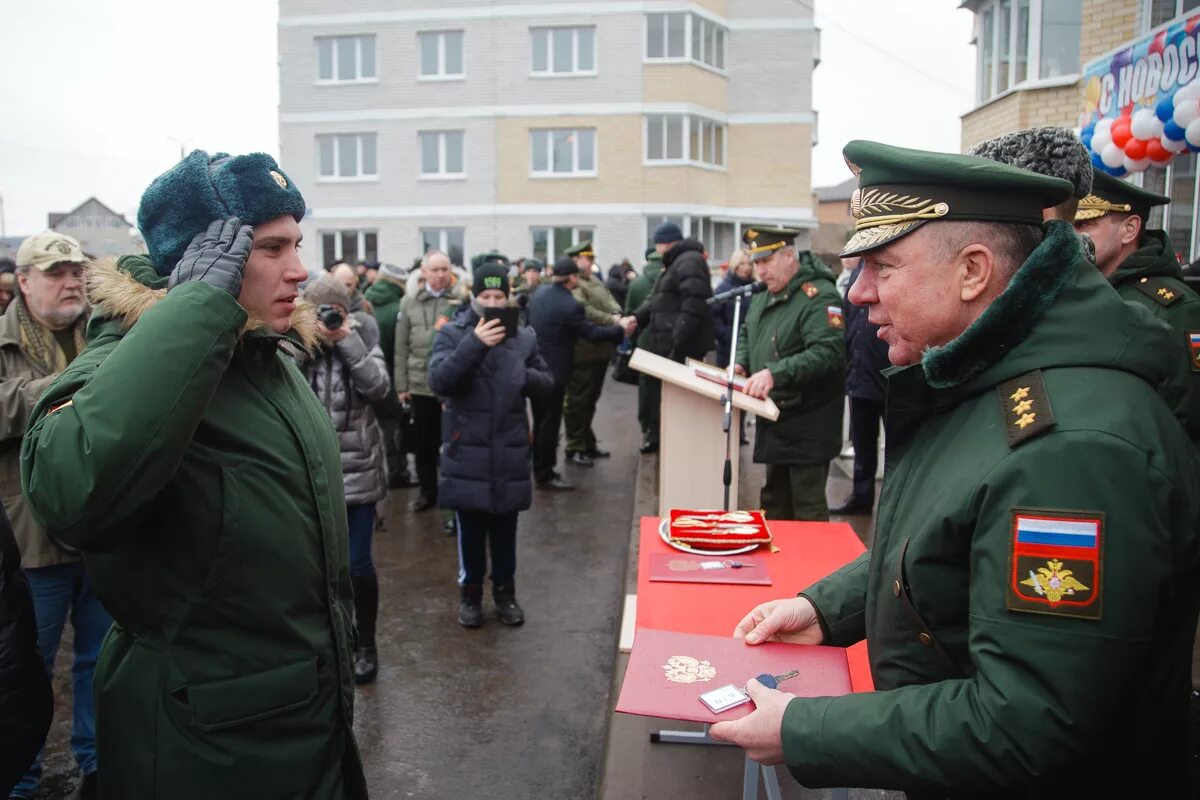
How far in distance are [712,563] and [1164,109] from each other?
6095 millimetres

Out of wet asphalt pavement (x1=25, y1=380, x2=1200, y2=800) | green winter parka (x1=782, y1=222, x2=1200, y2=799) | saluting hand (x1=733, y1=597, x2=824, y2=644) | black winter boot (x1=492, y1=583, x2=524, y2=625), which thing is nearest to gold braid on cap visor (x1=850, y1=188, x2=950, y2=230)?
green winter parka (x1=782, y1=222, x2=1200, y2=799)

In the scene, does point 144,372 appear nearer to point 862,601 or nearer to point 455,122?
point 862,601

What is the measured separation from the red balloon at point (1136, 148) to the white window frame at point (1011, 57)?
5.03 metres

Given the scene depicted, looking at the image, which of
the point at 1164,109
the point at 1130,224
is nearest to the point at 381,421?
the point at 1130,224

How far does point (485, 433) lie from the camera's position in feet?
17.8

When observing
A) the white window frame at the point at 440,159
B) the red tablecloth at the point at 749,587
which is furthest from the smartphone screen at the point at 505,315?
the white window frame at the point at 440,159

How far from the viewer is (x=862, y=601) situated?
215 cm

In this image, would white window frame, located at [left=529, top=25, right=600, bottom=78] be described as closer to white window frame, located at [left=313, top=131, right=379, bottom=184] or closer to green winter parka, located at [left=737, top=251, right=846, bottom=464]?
white window frame, located at [left=313, top=131, right=379, bottom=184]

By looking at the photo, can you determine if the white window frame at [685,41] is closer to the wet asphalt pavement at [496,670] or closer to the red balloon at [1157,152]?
the red balloon at [1157,152]

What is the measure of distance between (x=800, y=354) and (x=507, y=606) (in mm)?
2392

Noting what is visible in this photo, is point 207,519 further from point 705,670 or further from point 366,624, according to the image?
point 366,624

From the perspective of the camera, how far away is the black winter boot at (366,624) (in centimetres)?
470

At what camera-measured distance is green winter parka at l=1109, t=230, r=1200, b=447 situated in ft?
12.1

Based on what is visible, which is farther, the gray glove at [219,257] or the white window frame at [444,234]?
the white window frame at [444,234]
